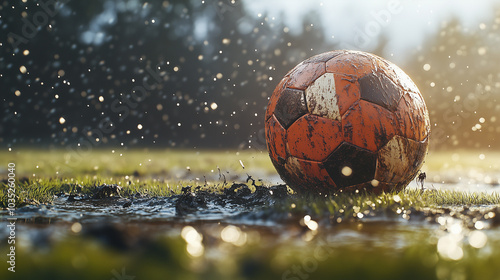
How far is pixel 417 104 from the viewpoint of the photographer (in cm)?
501

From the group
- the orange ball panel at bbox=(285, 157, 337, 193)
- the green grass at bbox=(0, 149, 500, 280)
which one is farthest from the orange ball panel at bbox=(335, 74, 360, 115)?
the green grass at bbox=(0, 149, 500, 280)

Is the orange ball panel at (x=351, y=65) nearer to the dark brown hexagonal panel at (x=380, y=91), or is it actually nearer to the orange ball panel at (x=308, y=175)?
the dark brown hexagonal panel at (x=380, y=91)

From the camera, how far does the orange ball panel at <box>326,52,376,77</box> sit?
4.75 metres

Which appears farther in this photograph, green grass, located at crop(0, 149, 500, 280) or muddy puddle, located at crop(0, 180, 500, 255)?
muddy puddle, located at crop(0, 180, 500, 255)

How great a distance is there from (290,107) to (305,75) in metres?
0.42

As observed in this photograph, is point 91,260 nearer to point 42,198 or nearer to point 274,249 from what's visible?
point 274,249

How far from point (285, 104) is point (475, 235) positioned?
2429mm

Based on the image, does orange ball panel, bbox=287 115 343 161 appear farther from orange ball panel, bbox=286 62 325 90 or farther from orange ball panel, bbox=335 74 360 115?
orange ball panel, bbox=286 62 325 90

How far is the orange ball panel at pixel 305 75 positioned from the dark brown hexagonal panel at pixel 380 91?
1.64ft

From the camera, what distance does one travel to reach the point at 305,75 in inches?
195

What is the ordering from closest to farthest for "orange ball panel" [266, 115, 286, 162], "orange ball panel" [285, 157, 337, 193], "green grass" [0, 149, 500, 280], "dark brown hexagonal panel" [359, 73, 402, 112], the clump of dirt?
"green grass" [0, 149, 500, 280] < "dark brown hexagonal panel" [359, 73, 402, 112] < "orange ball panel" [285, 157, 337, 193] < the clump of dirt < "orange ball panel" [266, 115, 286, 162]

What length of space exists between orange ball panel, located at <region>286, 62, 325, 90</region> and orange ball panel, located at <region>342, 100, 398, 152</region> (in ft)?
2.00

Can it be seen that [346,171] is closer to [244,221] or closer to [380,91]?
[380,91]

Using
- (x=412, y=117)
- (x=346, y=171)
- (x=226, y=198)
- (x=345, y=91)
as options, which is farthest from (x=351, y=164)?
(x=226, y=198)
